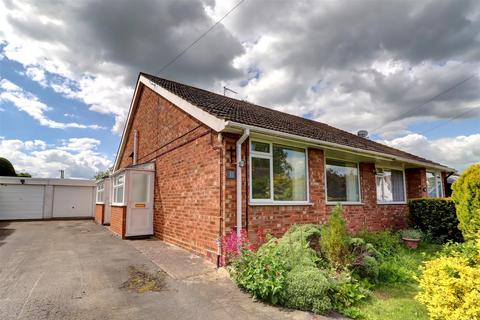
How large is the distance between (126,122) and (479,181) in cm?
1520

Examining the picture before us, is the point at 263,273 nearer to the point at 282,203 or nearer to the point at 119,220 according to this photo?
the point at 282,203

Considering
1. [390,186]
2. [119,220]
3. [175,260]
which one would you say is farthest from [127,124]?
[390,186]

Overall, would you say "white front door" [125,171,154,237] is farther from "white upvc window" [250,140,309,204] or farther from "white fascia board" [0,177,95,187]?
"white fascia board" [0,177,95,187]

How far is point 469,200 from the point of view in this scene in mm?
6805

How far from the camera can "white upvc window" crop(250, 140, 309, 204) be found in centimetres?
681

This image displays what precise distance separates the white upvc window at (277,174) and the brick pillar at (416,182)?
7.69 m

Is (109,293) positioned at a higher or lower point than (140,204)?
lower

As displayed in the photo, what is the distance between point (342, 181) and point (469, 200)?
352 cm

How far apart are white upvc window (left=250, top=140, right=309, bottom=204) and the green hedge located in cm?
588

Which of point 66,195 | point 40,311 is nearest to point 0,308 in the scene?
point 40,311

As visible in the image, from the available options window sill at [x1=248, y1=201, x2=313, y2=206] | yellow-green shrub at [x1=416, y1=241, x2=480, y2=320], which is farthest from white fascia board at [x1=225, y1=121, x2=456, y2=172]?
yellow-green shrub at [x1=416, y1=241, x2=480, y2=320]

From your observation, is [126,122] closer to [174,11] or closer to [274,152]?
[174,11]

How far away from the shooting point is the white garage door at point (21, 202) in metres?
19.1

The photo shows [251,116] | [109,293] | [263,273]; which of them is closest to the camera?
[263,273]
